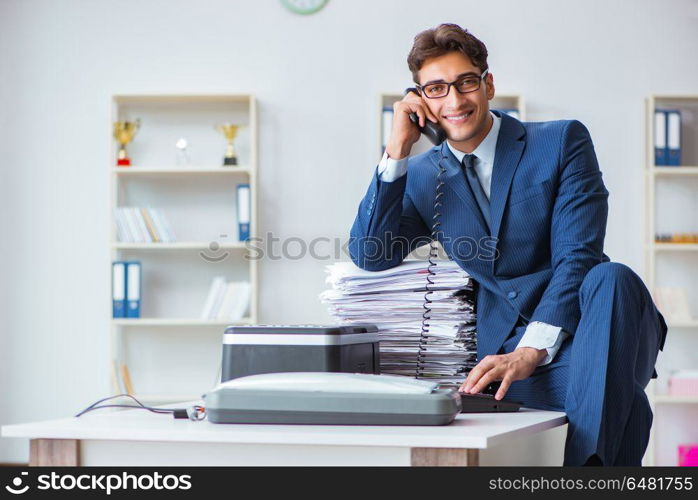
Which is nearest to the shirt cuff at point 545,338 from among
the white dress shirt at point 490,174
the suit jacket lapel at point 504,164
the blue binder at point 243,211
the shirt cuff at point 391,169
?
the white dress shirt at point 490,174

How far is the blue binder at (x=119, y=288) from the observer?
418 centimetres

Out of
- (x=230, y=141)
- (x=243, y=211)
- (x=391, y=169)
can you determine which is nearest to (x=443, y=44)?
(x=391, y=169)

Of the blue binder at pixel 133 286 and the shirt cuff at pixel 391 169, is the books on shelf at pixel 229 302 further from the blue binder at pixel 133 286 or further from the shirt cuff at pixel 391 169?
the shirt cuff at pixel 391 169

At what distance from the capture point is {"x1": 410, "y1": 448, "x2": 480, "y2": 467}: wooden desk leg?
100cm

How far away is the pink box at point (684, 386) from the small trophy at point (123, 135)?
2.85 metres

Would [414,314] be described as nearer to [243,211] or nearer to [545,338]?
Result: [545,338]

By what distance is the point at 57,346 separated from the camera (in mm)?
4516

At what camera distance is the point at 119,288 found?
4.19m

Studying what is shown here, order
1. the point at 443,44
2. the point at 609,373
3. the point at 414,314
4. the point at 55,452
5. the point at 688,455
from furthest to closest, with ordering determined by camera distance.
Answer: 1. the point at 688,455
2. the point at 443,44
3. the point at 414,314
4. the point at 609,373
5. the point at 55,452

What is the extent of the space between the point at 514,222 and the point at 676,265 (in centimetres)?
290

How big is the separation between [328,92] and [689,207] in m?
1.92

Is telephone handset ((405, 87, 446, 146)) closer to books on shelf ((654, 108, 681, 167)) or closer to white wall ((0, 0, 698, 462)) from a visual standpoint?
white wall ((0, 0, 698, 462))
